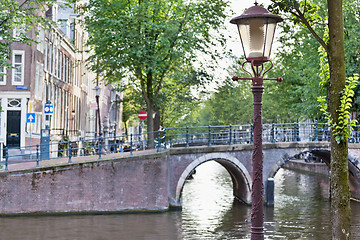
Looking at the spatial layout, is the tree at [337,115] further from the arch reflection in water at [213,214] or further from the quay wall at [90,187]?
the quay wall at [90,187]

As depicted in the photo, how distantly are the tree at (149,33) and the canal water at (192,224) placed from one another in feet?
20.8

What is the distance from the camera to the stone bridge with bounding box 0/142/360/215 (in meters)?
18.7

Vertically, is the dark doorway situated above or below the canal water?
above

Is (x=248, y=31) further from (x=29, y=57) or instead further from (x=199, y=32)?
(x=29, y=57)

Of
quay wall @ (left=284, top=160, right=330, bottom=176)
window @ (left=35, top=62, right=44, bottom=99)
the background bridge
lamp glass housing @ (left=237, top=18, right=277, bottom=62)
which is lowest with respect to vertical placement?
quay wall @ (left=284, top=160, right=330, bottom=176)

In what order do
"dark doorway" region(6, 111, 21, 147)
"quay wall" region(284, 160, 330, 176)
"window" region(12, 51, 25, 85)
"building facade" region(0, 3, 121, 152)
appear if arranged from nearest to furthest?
"dark doorway" region(6, 111, 21, 147) < "building facade" region(0, 3, 121, 152) < "window" region(12, 51, 25, 85) < "quay wall" region(284, 160, 330, 176)

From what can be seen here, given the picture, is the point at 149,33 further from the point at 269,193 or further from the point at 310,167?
the point at 310,167

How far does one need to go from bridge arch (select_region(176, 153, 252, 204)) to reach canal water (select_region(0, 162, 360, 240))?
1.84ft

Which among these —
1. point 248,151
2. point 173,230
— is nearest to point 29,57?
point 248,151

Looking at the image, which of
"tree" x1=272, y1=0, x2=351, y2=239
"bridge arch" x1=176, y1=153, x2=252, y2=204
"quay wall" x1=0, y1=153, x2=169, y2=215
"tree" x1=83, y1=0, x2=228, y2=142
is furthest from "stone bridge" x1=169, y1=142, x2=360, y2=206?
"tree" x1=272, y1=0, x2=351, y2=239

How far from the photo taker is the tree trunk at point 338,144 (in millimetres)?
7430

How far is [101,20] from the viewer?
80.4 feet

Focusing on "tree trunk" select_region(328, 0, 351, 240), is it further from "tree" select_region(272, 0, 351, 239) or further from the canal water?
the canal water

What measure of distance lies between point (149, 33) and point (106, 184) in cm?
832
